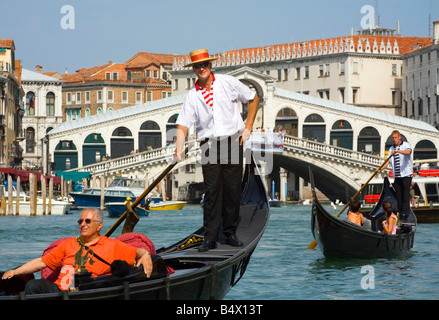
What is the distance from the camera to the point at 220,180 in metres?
5.52

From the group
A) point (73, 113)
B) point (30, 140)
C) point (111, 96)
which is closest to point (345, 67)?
point (111, 96)

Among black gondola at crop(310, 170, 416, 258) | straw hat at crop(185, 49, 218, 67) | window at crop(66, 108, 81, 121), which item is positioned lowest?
black gondola at crop(310, 170, 416, 258)

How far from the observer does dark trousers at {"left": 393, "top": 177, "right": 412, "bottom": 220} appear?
9898mm

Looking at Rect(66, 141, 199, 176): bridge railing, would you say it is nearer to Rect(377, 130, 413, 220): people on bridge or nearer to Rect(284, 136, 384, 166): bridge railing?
Rect(284, 136, 384, 166): bridge railing

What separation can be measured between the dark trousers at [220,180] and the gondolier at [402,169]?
407 centimetres

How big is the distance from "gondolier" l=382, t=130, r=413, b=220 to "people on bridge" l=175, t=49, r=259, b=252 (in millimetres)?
4106

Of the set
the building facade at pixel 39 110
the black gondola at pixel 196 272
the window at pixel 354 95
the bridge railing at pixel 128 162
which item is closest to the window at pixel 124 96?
the building facade at pixel 39 110

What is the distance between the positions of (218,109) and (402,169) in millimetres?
4755

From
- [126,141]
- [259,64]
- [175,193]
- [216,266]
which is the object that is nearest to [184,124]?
[216,266]

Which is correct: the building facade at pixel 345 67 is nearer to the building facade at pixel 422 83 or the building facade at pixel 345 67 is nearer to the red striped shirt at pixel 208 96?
the building facade at pixel 422 83

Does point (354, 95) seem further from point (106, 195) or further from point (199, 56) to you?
point (199, 56)

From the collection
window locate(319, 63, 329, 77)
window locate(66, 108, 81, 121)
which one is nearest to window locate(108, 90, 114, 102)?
window locate(66, 108, 81, 121)

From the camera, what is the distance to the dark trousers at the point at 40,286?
14.4ft

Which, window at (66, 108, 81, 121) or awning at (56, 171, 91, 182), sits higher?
window at (66, 108, 81, 121)
